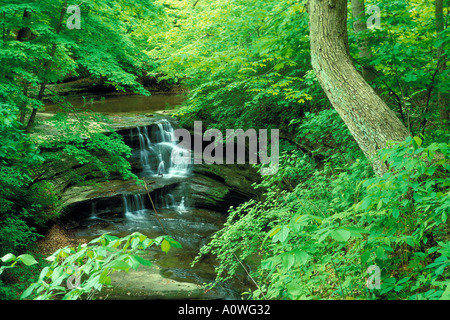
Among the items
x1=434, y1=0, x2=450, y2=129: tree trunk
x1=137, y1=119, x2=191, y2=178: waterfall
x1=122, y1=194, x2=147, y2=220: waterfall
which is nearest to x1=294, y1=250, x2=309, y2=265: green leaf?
x1=434, y1=0, x2=450, y2=129: tree trunk

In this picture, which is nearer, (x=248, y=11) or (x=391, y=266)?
(x=391, y=266)

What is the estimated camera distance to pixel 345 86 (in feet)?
11.0

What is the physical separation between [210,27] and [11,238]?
686 cm

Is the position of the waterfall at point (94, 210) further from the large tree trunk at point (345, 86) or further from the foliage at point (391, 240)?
the large tree trunk at point (345, 86)

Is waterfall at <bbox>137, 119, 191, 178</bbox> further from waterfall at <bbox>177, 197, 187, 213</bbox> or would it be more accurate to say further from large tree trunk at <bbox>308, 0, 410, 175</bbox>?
large tree trunk at <bbox>308, 0, 410, 175</bbox>

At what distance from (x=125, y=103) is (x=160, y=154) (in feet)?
24.2

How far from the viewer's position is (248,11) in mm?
6512

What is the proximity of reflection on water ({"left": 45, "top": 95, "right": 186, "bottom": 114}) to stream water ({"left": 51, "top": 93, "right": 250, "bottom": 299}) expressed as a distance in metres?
3.63

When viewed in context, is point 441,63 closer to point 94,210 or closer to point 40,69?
point 40,69

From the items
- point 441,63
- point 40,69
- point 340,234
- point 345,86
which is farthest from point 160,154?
point 340,234

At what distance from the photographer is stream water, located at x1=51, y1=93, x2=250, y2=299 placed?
22.0 ft
